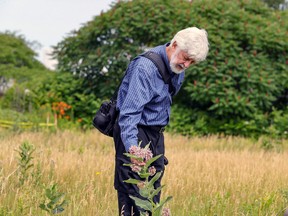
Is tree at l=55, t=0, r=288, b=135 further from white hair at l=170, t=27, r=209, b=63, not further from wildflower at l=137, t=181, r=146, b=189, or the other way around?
wildflower at l=137, t=181, r=146, b=189

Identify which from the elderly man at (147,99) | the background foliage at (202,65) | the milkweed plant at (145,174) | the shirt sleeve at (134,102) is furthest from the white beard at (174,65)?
the background foliage at (202,65)

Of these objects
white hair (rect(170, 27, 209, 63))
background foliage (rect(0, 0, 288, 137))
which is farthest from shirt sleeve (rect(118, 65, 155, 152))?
background foliage (rect(0, 0, 288, 137))

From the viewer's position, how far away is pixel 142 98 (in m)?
3.64

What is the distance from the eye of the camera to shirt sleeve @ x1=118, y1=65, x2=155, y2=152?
3611mm

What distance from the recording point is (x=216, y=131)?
1194 cm

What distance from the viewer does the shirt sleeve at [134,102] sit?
11.8 feet

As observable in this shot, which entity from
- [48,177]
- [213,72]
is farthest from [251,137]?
[48,177]

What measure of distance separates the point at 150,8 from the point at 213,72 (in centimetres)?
205

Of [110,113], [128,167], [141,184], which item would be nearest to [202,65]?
[110,113]

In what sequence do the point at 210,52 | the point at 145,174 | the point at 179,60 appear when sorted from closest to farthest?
the point at 145,174
the point at 179,60
the point at 210,52

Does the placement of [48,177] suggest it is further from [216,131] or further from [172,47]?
[216,131]

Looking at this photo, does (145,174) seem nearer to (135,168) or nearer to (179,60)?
(135,168)

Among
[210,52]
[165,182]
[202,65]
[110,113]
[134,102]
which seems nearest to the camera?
[134,102]

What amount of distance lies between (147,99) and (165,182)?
2.33 meters
